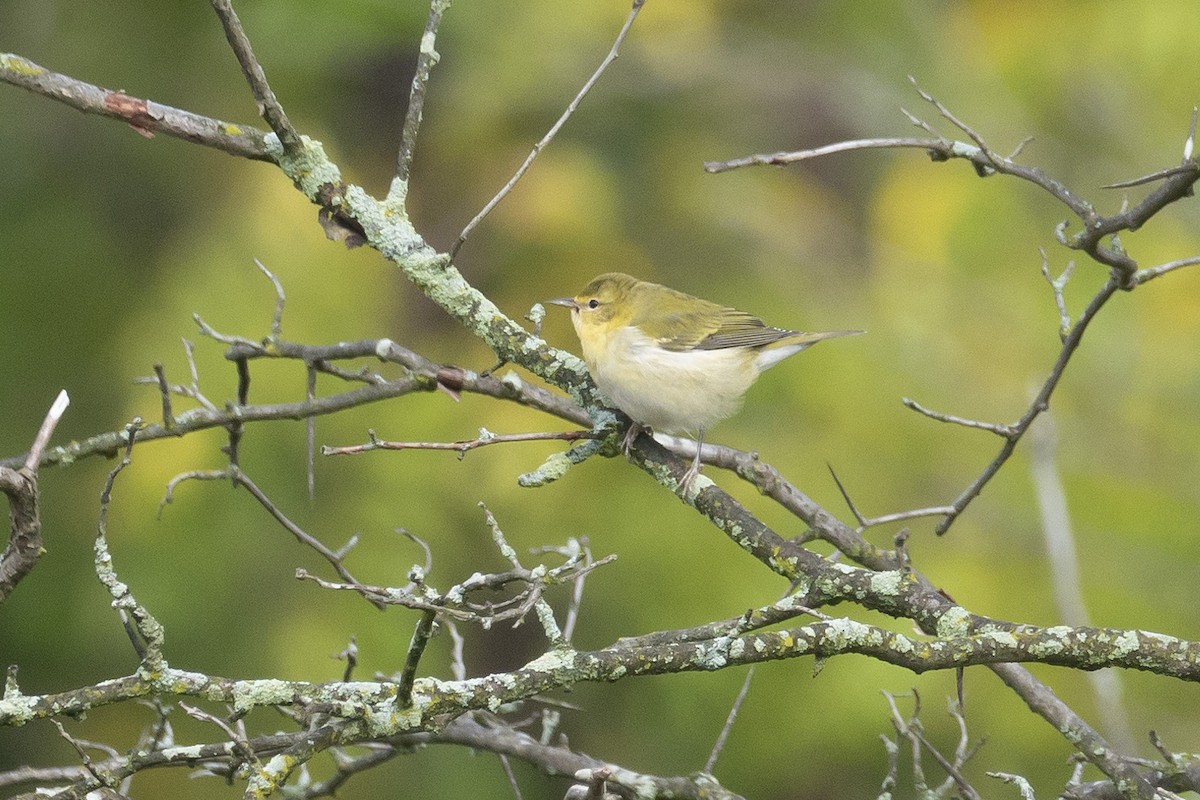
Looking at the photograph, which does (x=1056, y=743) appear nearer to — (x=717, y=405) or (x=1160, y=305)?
(x=717, y=405)

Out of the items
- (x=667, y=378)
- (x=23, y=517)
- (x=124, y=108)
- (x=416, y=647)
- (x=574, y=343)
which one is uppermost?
(x=574, y=343)

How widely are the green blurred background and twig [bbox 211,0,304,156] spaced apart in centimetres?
241

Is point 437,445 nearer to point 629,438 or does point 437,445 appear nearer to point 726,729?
point 629,438

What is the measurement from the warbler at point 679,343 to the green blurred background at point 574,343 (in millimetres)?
514

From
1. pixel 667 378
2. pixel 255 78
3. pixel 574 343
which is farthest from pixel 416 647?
pixel 574 343

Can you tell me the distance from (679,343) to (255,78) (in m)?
2.40

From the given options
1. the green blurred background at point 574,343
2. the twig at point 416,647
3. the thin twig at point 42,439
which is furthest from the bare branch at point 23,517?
the green blurred background at point 574,343

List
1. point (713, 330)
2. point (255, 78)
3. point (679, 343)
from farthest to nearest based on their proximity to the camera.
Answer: point (713, 330)
point (679, 343)
point (255, 78)

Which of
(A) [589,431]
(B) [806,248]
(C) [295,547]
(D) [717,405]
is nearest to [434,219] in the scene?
(C) [295,547]

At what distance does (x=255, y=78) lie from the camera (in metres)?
2.39

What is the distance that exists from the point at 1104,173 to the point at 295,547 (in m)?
4.66

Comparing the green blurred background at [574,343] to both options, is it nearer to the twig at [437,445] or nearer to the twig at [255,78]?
the twig at [437,445]

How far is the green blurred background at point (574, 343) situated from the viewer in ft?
16.5

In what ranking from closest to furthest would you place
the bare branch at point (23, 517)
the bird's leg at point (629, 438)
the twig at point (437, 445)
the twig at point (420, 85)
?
the bare branch at point (23, 517) → the twig at point (437, 445) → the twig at point (420, 85) → the bird's leg at point (629, 438)
